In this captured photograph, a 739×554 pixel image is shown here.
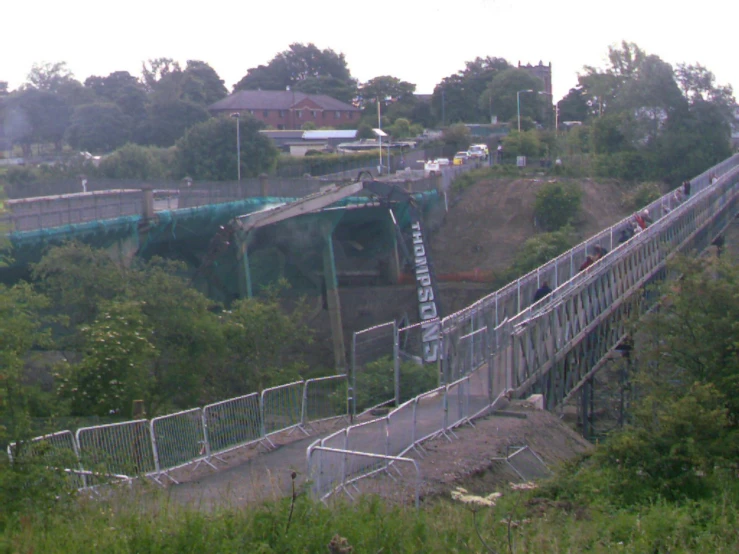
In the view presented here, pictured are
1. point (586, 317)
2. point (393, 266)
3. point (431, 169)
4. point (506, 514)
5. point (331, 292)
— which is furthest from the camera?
point (431, 169)

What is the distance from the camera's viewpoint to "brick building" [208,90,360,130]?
81438mm

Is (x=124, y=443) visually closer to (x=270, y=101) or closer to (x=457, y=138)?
(x=457, y=138)

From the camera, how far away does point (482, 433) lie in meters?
13.1

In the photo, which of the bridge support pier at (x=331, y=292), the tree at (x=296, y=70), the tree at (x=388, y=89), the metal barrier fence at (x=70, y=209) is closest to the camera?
the metal barrier fence at (x=70, y=209)

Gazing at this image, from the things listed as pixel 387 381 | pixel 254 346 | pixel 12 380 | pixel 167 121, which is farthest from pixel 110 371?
pixel 167 121

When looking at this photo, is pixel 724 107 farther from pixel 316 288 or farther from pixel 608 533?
pixel 608 533

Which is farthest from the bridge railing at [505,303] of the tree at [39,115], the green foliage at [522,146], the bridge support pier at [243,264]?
the tree at [39,115]

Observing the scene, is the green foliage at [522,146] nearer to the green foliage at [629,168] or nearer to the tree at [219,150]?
the green foliage at [629,168]

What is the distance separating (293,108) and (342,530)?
78.8 m

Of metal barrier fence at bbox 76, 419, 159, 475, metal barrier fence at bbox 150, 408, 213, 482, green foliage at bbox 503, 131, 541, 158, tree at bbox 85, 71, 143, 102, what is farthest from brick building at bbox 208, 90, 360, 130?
metal barrier fence at bbox 76, 419, 159, 475

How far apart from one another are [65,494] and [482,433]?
6.98 meters

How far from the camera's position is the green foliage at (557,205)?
4681cm

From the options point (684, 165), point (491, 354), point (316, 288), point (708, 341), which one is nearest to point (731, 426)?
point (708, 341)

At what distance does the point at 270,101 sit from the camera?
83312mm
